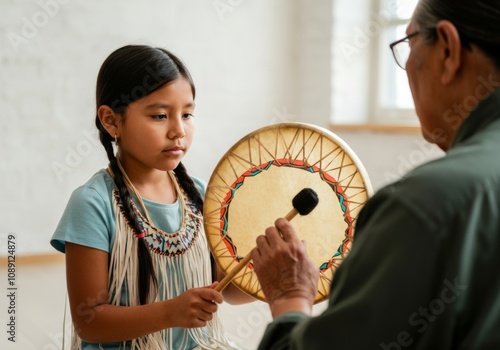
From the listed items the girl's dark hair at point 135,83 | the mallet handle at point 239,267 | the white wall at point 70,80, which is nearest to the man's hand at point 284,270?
the mallet handle at point 239,267

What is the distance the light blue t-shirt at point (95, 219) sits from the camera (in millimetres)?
1481

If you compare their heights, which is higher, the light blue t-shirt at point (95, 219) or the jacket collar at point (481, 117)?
the jacket collar at point (481, 117)

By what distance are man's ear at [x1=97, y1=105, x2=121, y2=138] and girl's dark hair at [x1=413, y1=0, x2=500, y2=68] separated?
91cm

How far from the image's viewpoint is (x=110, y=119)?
5.41ft

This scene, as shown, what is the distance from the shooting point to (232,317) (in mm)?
3156

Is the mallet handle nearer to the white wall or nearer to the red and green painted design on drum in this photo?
the red and green painted design on drum

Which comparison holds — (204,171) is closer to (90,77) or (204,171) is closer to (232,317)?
(90,77)

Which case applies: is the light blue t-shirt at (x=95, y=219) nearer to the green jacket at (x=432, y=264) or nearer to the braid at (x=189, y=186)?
the braid at (x=189, y=186)

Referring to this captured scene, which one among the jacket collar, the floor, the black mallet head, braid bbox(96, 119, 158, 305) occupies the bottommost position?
the floor

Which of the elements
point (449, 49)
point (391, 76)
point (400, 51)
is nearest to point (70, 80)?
point (391, 76)

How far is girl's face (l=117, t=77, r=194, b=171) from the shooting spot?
1587mm

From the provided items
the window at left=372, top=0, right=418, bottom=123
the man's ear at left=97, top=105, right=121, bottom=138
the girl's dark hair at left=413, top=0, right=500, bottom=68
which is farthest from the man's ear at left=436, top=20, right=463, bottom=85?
the window at left=372, top=0, right=418, bottom=123

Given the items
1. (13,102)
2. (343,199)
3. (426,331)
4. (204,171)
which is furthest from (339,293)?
(204,171)

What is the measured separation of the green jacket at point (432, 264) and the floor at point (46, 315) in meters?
2.04
